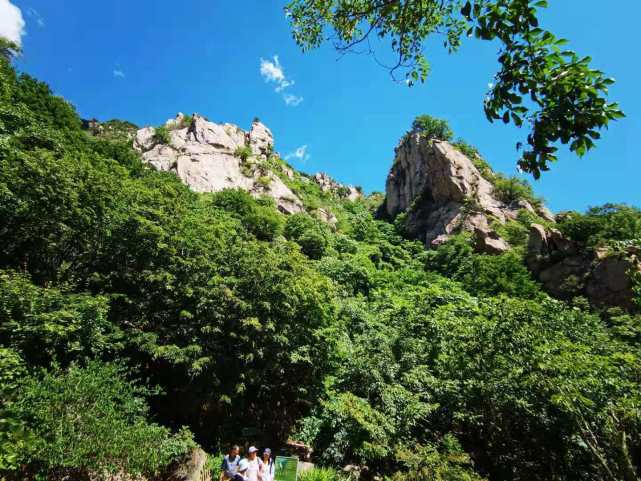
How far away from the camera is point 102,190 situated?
522 inches

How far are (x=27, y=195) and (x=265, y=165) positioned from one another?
3462cm

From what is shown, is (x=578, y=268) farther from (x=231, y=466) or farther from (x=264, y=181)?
(x=264, y=181)

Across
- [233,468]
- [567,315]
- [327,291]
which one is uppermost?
[567,315]

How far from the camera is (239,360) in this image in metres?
11.9

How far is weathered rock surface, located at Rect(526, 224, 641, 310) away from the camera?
905 inches

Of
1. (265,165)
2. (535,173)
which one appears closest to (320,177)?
(265,165)

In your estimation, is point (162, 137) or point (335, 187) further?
point (335, 187)

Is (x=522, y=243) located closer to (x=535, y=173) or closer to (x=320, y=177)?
(x=535, y=173)

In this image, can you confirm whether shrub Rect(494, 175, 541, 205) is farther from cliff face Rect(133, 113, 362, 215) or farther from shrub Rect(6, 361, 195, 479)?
shrub Rect(6, 361, 195, 479)

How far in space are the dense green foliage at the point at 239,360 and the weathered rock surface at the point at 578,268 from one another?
960cm

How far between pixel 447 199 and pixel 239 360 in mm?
34598

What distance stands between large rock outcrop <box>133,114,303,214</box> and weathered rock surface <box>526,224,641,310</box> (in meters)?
23.5

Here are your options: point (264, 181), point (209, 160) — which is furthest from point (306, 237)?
point (209, 160)

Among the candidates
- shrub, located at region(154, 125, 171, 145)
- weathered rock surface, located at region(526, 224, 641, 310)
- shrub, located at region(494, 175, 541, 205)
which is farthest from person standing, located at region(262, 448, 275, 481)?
shrub, located at region(494, 175, 541, 205)
